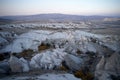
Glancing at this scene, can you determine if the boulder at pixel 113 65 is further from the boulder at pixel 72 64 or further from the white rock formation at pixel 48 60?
the white rock formation at pixel 48 60

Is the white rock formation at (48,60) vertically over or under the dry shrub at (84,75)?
over

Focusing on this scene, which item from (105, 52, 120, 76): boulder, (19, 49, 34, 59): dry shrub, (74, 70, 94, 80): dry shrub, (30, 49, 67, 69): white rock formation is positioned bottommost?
(19, 49, 34, 59): dry shrub

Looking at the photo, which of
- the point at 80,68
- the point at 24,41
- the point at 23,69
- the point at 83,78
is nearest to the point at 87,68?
the point at 80,68

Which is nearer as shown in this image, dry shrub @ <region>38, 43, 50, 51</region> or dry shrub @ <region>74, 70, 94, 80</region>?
dry shrub @ <region>74, 70, 94, 80</region>

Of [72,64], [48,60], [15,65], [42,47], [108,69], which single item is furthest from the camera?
[42,47]

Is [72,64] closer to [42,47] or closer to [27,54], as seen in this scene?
[27,54]

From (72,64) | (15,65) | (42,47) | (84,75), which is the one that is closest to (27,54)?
(42,47)

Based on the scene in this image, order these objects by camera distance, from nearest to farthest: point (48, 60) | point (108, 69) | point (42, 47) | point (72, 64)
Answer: point (108, 69) < point (72, 64) < point (48, 60) < point (42, 47)

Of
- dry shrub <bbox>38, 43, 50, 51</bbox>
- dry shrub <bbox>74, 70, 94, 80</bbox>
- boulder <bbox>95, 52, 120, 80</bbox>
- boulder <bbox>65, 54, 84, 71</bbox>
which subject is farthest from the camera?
dry shrub <bbox>38, 43, 50, 51</bbox>

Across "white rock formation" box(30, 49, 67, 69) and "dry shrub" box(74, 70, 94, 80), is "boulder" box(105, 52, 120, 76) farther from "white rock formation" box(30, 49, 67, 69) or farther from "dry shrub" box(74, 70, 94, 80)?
"white rock formation" box(30, 49, 67, 69)

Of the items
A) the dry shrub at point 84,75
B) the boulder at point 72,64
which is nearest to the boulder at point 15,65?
the boulder at point 72,64

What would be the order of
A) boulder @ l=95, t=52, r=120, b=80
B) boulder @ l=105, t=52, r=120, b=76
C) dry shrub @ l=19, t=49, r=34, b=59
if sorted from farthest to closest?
1. dry shrub @ l=19, t=49, r=34, b=59
2. boulder @ l=105, t=52, r=120, b=76
3. boulder @ l=95, t=52, r=120, b=80

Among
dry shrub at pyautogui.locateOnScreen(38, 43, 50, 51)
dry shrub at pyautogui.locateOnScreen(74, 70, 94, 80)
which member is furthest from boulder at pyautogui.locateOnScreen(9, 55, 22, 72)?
dry shrub at pyautogui.locateOnScreen(38, 43, 50, 51)
